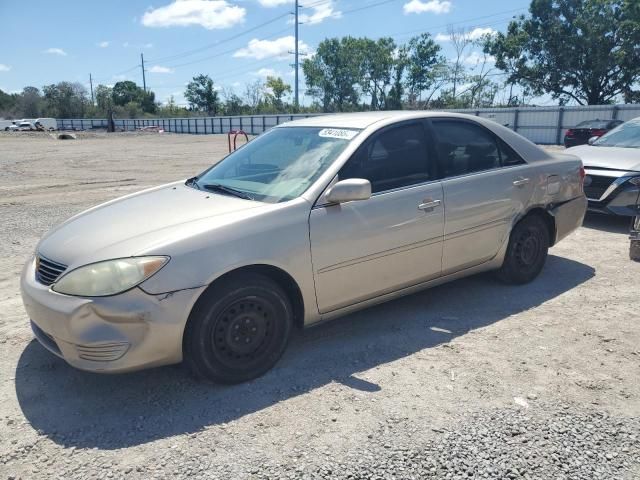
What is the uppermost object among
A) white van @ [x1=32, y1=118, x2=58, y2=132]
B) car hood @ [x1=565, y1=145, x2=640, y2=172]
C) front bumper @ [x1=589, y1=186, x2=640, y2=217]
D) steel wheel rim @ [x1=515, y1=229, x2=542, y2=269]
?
white van @ [x1=32, y1=118, x2=58, y2=132]

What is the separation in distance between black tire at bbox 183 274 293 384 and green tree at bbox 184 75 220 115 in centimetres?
9462

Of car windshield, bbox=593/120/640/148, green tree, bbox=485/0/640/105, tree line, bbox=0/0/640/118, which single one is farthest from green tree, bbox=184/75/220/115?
car windshield, bbox=593/120/640/148

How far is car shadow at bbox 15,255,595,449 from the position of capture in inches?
108

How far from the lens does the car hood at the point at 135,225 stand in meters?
2.86

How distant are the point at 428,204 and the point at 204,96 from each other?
96.3 m

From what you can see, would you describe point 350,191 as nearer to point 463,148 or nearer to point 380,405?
point 380,405

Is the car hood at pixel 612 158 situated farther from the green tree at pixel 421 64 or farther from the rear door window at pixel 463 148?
the green tree at pixel 421 64

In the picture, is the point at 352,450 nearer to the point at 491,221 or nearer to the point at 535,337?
the point at 535,337

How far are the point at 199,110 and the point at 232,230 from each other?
97.2 m

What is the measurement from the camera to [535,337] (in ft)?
12.2

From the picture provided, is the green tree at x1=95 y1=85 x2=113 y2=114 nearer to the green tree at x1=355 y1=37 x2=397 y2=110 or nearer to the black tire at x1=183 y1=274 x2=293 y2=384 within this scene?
the green tree at x1=355 y1=37 x2=397 y2=110

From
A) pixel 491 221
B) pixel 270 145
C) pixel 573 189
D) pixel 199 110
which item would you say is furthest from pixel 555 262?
pixel 199 110

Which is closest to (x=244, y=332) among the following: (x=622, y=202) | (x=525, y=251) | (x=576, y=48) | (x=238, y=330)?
(x=238, y=330)

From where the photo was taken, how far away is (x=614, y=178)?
257 inches
